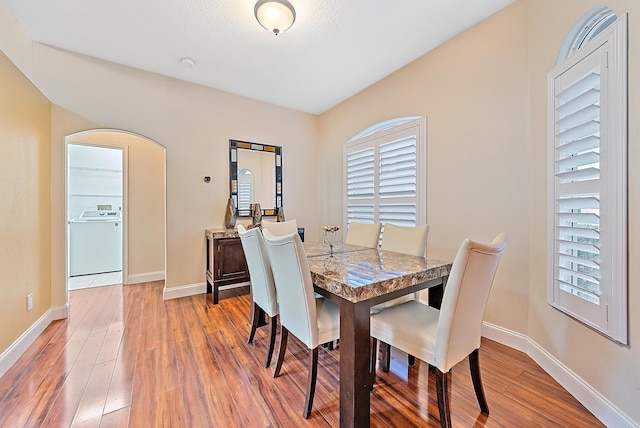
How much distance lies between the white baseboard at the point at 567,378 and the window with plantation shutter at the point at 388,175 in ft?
4.04

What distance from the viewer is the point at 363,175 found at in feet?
11.9

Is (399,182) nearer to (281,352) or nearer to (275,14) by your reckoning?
(275,14)

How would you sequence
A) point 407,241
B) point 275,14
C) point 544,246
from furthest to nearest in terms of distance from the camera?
1. point 407,241
2. point 275,14
3. point 544,246

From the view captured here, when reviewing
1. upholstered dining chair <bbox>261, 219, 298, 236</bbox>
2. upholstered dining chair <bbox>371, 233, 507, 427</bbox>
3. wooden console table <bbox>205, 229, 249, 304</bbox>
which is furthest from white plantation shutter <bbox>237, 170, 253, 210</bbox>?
upholstered dining chair <bbox>371, 233, 507, 427</bbox>

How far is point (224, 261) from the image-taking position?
10.5 feet

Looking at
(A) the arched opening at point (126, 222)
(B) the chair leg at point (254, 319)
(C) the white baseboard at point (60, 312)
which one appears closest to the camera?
(B) the chair leg at point (254, 319)

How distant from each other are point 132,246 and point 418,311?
4353mm

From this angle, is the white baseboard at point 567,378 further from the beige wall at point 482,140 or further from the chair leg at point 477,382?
the chair leg at point 477,382

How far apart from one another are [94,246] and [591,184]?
626cm

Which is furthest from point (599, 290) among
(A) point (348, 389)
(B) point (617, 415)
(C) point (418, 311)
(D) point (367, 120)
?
(D) point (367, 120)

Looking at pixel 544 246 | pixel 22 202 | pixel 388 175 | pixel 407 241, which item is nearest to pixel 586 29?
pixel 544 246

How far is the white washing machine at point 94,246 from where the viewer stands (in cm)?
422

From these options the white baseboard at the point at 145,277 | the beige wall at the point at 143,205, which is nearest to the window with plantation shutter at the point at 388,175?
the beige wall at the point at 143,205

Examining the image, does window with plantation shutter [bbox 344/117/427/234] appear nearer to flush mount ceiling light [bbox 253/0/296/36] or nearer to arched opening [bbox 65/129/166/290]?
flush mount ceiling light [bbox 253/0/296/36]
